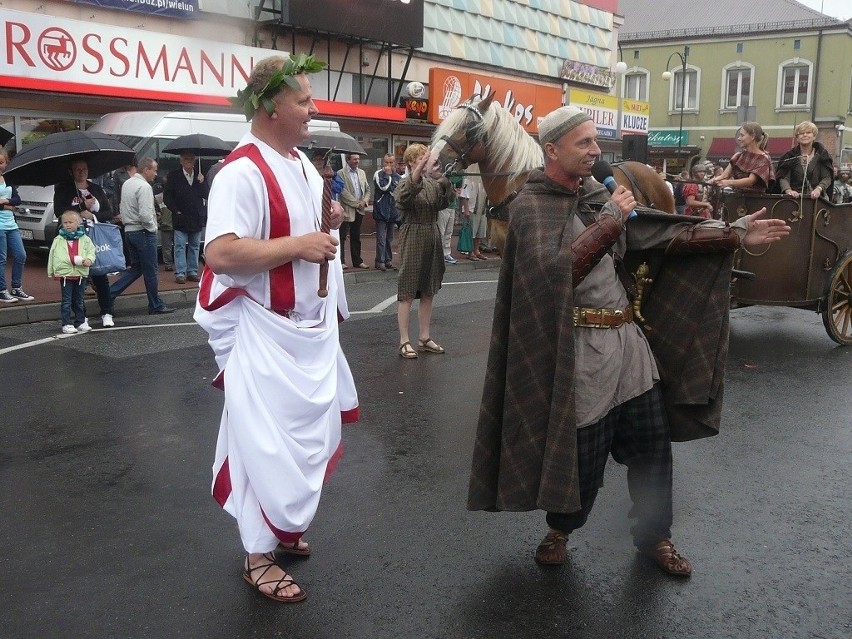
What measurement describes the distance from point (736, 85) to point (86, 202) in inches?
1878

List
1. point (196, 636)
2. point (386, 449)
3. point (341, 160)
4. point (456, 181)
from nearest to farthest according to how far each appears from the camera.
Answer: point (196, 636), point (386, 449), point (456, 181), point (341, 160)

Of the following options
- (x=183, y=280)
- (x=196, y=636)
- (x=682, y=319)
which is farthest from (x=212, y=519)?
(x=183, y=280)

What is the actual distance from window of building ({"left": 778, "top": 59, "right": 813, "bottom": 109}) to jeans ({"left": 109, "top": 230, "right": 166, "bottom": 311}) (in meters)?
46.2

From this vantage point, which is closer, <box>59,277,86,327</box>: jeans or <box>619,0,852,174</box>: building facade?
<box>59,277,86,327</box>: jeans

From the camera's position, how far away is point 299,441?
339 cm

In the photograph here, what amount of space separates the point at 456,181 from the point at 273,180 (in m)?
5.29

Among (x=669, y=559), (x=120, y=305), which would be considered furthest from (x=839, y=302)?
(x=120, y=305)

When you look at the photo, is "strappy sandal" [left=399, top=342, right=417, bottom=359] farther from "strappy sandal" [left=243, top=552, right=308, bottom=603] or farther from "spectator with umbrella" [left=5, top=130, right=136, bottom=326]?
"strappy sandal" [left=243, top=552, right=308, bottom=603]

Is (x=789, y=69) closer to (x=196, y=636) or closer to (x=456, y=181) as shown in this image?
(x=456, y=181)

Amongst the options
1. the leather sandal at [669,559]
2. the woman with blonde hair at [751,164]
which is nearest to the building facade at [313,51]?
the woman with blonde hair at [751,164]

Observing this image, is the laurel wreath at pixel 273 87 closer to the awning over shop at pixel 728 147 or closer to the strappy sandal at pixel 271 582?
the strappy sandal at pixel 271 582

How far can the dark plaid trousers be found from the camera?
3.49 m

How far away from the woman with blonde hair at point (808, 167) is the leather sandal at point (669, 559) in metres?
5.72

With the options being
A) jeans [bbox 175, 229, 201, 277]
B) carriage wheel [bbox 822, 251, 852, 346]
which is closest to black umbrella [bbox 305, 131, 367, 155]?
jeans [bbox 175, 229, 201, 277]
